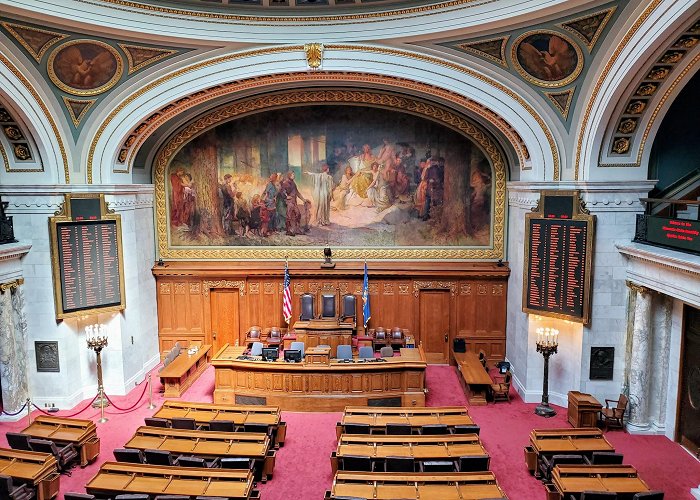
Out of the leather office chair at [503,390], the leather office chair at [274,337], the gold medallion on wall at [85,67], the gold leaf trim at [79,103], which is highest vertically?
the gold medallion on wall at [85,67]

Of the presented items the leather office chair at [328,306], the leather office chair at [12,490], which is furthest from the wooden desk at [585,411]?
the leather office chair at [12,490]

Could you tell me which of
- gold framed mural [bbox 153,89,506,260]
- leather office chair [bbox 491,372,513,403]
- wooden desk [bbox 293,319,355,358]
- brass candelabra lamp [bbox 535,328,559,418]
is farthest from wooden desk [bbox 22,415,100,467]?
brass candelabra lamp [bbox 535,328,559,418]

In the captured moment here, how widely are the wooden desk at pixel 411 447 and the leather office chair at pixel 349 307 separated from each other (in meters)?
6.93

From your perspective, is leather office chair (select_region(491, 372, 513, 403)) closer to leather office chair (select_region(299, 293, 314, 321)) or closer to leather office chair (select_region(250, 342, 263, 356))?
leather office chair (select_region(299, 293, 314, 321))

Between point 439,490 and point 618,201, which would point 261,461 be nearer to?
point 439,490

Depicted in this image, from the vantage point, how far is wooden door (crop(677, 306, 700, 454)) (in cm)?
1134

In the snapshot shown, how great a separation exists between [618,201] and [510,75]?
4.01 metres

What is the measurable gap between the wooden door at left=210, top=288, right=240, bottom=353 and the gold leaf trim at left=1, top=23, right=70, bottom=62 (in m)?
8.39

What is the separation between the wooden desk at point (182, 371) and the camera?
14.5m

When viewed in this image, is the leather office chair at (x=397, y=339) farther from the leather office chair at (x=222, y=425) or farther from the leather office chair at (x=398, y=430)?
the leather office chair at (x=222, y=425)

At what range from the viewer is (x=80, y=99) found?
43.8 feet

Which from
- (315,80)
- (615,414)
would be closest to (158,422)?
(315,80)

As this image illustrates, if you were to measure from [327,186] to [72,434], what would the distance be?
10139mm

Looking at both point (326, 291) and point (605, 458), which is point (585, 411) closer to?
point (605, 458)
